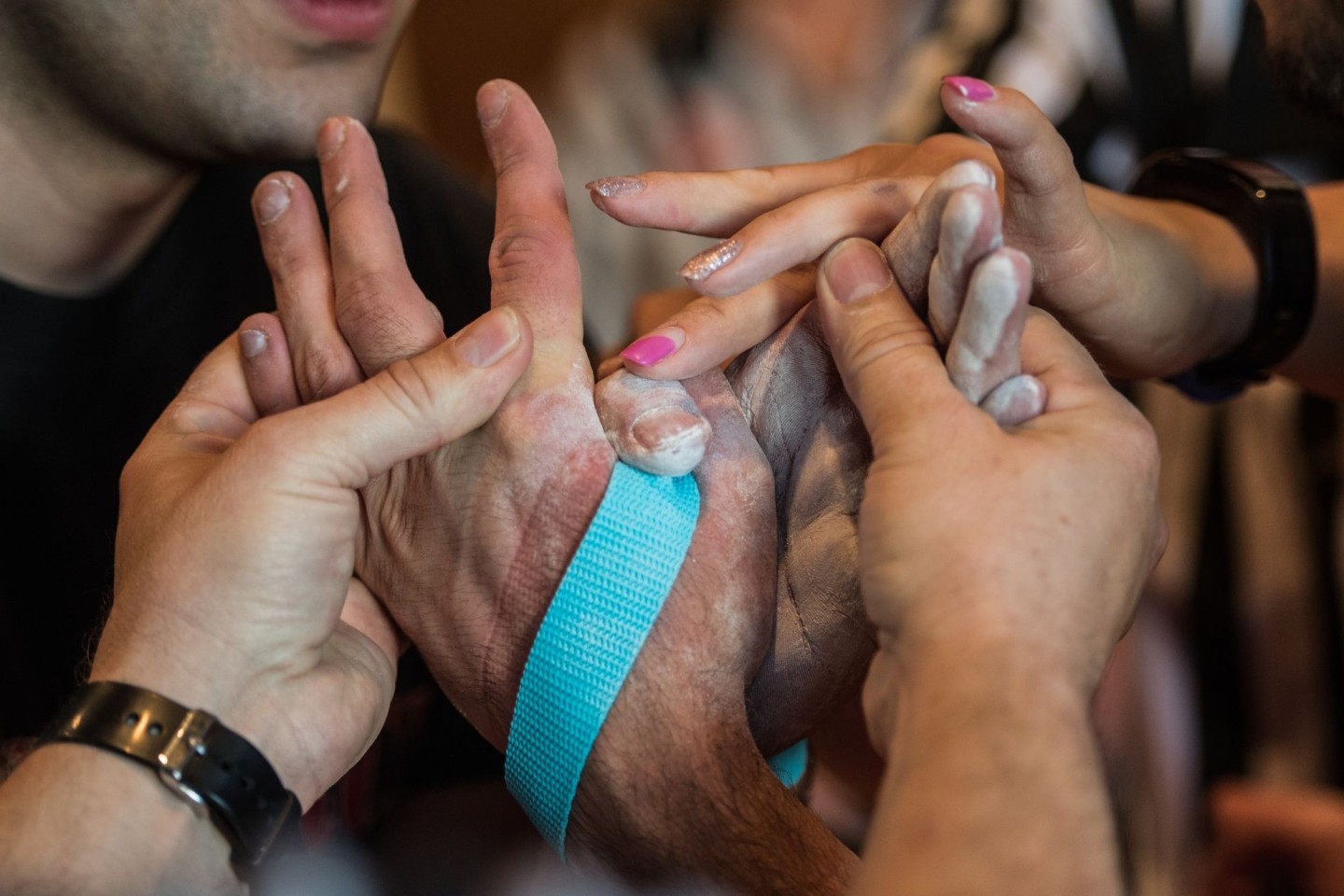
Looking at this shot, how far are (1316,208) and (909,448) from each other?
769 millimetres

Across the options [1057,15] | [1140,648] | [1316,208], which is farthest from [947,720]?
[1057,15]

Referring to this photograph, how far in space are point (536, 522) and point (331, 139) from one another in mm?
366

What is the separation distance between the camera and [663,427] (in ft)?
2.44

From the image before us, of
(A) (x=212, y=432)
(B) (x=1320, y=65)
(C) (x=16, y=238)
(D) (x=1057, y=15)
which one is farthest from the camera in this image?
(D) (x=1057, y=15)

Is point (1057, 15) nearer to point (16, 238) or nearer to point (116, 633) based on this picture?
point (16, 238)

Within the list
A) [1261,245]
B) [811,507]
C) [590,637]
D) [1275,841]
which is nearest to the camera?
[590,637]

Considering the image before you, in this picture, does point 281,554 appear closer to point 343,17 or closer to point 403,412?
point 403,412

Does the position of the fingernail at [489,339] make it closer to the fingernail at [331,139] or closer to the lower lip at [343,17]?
the fingernail at [331,139]

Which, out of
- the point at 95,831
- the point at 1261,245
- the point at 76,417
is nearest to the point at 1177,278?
the point at 1261,245

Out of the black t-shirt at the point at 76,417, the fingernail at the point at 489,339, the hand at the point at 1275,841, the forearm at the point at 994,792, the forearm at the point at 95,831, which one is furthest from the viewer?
the hand at the point at 1275,841

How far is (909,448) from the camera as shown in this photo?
0.60 metres

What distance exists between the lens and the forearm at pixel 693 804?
712mm

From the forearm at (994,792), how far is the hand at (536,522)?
24 cm

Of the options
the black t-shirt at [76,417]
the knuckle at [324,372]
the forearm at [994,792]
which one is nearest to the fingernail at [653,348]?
the knuckle at [324,372]
